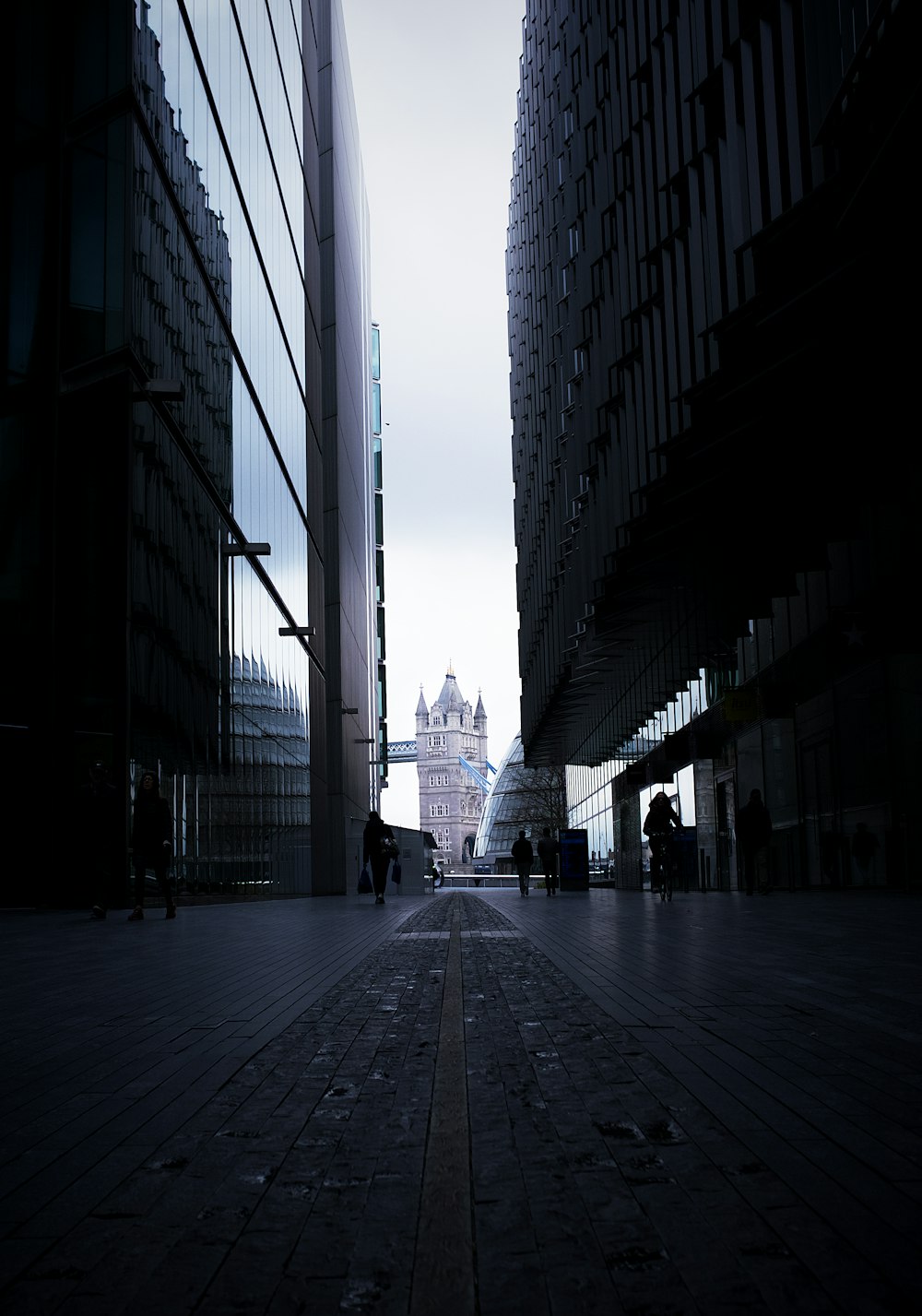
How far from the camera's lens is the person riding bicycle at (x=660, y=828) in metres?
24.6

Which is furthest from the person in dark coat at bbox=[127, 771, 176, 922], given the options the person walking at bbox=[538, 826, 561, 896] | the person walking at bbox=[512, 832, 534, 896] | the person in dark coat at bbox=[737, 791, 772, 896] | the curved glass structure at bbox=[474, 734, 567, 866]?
the curved glass structure at bbox=[474, 734, 567, 866]

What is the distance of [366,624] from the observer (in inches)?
3061

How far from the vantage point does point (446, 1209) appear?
3.29 metres

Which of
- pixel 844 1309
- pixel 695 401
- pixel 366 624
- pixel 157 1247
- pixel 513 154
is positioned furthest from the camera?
pixel 366 624

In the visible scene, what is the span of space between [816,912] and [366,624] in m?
62.0

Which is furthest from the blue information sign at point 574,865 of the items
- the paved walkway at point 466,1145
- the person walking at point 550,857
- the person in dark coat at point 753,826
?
the paved walkway at point 466,1145

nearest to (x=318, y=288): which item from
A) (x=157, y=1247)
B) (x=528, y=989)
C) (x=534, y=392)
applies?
(x=534, y=392)

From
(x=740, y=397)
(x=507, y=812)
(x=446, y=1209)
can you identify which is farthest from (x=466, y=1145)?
(x=507, y=812)

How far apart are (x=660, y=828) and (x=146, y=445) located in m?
11.1

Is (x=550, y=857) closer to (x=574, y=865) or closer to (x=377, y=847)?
(x=574, y=865)

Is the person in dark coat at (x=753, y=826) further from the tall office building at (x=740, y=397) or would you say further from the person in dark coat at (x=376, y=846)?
the person in dark coat at (x=376, y=846)

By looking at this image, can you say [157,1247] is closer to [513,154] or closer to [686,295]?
[686,295]

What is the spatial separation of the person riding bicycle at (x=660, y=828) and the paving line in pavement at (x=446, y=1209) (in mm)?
19337

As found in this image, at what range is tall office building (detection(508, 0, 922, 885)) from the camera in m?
13.9
